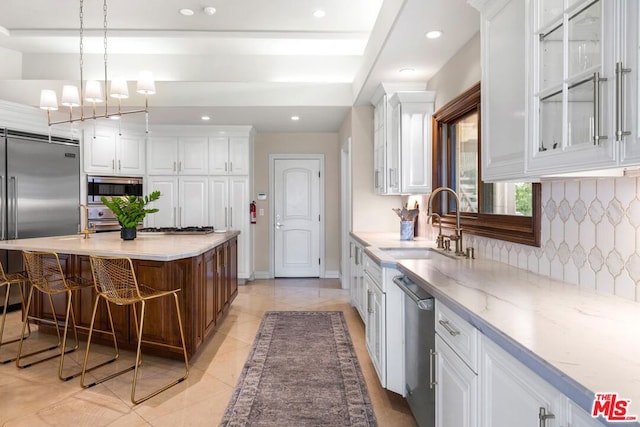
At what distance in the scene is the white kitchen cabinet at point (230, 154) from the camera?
6.01m

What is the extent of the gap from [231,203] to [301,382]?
370cm

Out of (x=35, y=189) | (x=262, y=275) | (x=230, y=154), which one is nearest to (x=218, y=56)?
→ (x=230, y=154)

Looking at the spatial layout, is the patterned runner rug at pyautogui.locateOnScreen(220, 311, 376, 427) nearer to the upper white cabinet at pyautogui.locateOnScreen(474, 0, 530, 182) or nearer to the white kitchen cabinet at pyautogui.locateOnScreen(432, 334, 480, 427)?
the white kitchen cabinet at pyautogui.locateOnScreen(432, 334, 480, 427)

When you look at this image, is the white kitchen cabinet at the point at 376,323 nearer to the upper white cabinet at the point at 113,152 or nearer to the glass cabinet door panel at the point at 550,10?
the glass cabinet door panel at the point at 550,10

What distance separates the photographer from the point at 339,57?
16.4ft

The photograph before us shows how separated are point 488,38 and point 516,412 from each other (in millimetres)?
1574

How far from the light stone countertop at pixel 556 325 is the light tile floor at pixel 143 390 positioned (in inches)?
41.2

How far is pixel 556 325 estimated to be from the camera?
1.17 meters

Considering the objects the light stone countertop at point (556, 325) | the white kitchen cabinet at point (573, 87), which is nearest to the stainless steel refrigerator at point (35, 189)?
the light stone countertop at point (556, 325)

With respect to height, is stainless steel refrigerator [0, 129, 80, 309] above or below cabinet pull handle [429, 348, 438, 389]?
above

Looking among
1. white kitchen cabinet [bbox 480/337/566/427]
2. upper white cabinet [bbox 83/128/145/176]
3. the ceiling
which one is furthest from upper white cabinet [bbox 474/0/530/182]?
upper white cabinet [bbox 83/128/145/176]

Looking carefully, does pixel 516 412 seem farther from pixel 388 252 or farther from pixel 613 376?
pixel 388 252

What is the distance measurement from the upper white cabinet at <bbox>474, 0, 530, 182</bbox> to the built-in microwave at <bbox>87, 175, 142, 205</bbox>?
5.30 meters

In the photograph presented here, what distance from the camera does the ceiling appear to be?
3.82m
